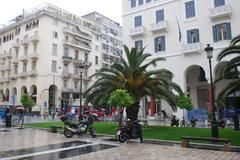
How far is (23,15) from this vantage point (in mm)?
Result: 57594

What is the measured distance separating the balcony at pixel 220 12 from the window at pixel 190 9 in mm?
2952

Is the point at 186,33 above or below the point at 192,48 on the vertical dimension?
above

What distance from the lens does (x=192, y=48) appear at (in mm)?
30328

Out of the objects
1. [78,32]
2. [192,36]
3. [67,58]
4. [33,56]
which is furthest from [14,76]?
[192,36]

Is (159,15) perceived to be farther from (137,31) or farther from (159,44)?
(159,44)

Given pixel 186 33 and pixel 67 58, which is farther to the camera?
pixel 67 58

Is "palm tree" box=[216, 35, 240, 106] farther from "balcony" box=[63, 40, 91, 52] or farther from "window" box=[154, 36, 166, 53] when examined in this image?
"balcony" box=[63, 40, 91, 52]

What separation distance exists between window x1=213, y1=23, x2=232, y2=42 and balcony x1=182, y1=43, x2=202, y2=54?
2.01 m

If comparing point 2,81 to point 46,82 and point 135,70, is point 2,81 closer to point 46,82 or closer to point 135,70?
point 46,82

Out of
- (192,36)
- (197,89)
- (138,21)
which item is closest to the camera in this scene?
(192,36)

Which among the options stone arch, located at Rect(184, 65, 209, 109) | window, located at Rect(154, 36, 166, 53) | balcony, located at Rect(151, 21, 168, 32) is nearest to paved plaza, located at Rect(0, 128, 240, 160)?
window, located at Rect(154, 36, 166, 53)

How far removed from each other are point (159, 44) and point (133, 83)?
16.8 m

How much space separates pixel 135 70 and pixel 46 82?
34.9m

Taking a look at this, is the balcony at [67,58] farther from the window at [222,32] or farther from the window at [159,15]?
the window at [222,32]
